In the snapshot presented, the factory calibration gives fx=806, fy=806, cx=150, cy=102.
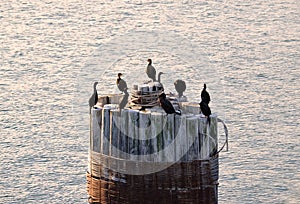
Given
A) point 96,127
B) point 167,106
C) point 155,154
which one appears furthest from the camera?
point 96,127

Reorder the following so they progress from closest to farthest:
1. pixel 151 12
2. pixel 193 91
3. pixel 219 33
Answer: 1. pixel 193 91
2. pixel 219 33
3. pixel 151 12

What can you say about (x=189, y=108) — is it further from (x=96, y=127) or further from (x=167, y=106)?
(x=96, y=127)

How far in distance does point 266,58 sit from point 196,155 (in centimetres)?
1469

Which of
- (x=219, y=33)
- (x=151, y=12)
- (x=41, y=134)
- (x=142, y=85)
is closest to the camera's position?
(x=142, y=85)

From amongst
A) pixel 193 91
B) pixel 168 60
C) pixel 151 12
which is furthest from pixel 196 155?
pixel 151 12

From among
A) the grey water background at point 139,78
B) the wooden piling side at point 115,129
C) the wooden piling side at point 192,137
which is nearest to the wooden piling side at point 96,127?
the wooden piling side at point 115,129

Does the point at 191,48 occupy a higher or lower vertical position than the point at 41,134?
higher

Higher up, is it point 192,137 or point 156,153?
point 192,137

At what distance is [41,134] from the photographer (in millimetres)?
20297

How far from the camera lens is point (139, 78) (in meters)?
23.0

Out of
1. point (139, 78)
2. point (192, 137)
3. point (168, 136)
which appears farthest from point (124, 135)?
point (139, 78)

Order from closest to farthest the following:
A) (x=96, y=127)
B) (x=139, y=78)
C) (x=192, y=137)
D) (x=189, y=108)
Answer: (x=192, y=137) < (x=96, y=127) < (x=189, y=108) < (x=139, y=78)

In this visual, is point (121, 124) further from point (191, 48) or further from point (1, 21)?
point (1, 21)

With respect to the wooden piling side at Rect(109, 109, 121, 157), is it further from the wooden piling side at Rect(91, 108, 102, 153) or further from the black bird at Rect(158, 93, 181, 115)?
the black bird at Rect(158, 93, 181, 115)
